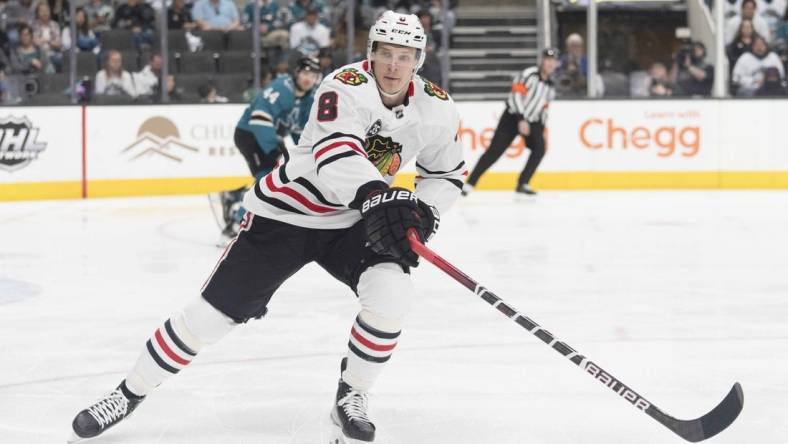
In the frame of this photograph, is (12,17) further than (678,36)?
No

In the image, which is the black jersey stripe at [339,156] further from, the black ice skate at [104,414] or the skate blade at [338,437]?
the black ice skate at [104,414]

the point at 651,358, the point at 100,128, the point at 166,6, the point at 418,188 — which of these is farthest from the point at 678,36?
the point at 418,188

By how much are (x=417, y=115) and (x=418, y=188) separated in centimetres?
24

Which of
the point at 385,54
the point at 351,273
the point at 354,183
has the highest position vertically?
the point at 385,54

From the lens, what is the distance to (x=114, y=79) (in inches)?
386

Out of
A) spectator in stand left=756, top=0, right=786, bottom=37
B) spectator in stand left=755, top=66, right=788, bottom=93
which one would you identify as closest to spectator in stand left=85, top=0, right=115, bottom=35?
spectator in stand left=755, top=66, right=788, bottom=93

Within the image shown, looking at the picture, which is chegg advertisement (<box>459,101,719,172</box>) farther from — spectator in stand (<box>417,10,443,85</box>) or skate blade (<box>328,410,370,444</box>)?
skate blade (<box>328,410,370,444</box>)

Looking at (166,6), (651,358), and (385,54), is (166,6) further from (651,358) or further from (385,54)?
(385,54)

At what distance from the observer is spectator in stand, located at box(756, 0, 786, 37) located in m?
11.9

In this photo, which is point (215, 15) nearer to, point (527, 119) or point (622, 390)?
point (527, 119)

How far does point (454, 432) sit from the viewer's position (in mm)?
3203

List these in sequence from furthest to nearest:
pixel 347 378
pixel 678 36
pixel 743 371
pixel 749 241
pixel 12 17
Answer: pixel 678 36
pixel 12 17
pixel 749 241
pixel 743 371
pixel 347 378

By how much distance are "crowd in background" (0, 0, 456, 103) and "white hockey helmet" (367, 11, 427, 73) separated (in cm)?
656

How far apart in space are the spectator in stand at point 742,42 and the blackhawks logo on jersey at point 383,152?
8434 millimetres
